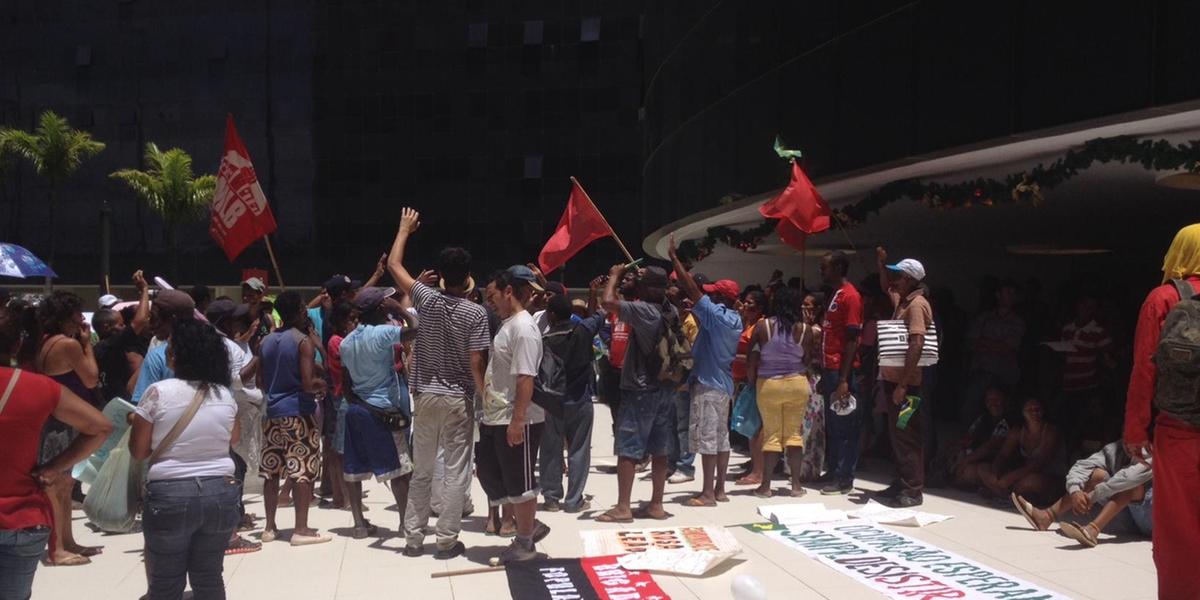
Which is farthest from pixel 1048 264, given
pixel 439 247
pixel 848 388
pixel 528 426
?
pixel 439 247

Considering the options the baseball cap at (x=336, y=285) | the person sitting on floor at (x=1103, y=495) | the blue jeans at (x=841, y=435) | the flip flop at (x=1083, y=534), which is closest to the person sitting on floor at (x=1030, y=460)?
the person sitting on floor at (x=1103, y=495)

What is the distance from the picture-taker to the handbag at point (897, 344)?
8969 mm

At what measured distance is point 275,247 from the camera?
130 ft

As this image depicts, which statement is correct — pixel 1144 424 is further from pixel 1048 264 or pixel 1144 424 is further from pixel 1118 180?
pixel 1048 264

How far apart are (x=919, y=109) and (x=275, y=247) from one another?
32.4 metres

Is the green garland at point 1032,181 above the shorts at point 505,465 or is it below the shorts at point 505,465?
above

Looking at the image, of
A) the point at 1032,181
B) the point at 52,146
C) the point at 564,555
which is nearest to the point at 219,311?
the point at 564,555

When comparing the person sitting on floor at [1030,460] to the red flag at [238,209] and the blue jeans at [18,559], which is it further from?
the red flag at [238,209]

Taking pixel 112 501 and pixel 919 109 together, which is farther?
pixel 919 109

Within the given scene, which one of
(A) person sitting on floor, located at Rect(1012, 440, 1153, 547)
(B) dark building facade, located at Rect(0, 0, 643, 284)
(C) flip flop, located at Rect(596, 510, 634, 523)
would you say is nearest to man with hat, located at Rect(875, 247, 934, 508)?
(A) person sitting on floor, located at Rect(1012, 440, 1153, 547)

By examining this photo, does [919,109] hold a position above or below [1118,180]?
above

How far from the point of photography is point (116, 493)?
644cm

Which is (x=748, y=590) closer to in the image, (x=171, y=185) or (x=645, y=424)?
(x=645, y=424)

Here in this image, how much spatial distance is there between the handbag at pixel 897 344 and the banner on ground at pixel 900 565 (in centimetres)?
148
